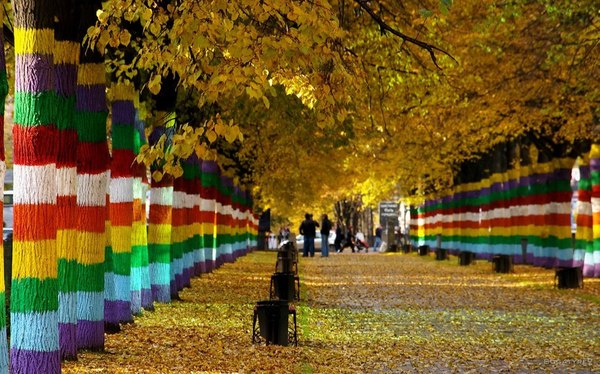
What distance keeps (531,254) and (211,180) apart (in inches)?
502

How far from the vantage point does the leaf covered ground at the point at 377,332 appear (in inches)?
596

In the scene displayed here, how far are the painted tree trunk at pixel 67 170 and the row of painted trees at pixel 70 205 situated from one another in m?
0.01

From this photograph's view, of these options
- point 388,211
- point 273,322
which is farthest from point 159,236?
point 388,211

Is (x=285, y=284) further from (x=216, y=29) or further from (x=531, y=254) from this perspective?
(x=531, y=254)

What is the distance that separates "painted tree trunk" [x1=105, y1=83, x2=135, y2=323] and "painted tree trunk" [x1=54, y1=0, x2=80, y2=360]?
3.92m

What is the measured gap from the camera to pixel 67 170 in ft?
45.0

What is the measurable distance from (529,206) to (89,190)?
97.3 feet

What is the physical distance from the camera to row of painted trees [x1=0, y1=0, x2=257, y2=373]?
12242 mm

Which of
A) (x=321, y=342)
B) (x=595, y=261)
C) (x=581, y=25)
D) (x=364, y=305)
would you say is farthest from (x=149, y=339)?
(x=595, y=261)

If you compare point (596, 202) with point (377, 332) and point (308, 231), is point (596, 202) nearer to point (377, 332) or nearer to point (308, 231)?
point (377, 332)

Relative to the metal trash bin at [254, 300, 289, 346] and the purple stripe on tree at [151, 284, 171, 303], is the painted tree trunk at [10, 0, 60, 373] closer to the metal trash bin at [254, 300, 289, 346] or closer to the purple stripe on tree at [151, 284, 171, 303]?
the metal trash bin at [254, 300, 289, 346]

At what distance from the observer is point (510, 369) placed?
49.4 feet

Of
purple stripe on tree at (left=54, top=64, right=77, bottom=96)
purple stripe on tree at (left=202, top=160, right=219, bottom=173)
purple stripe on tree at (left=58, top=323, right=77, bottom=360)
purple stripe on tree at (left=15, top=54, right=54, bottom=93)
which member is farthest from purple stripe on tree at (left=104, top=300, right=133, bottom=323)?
purple stripe on tree at (left=202, top=160, right=219, bottom=173)

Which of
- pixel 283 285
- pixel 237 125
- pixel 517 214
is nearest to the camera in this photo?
pixel 237 125
